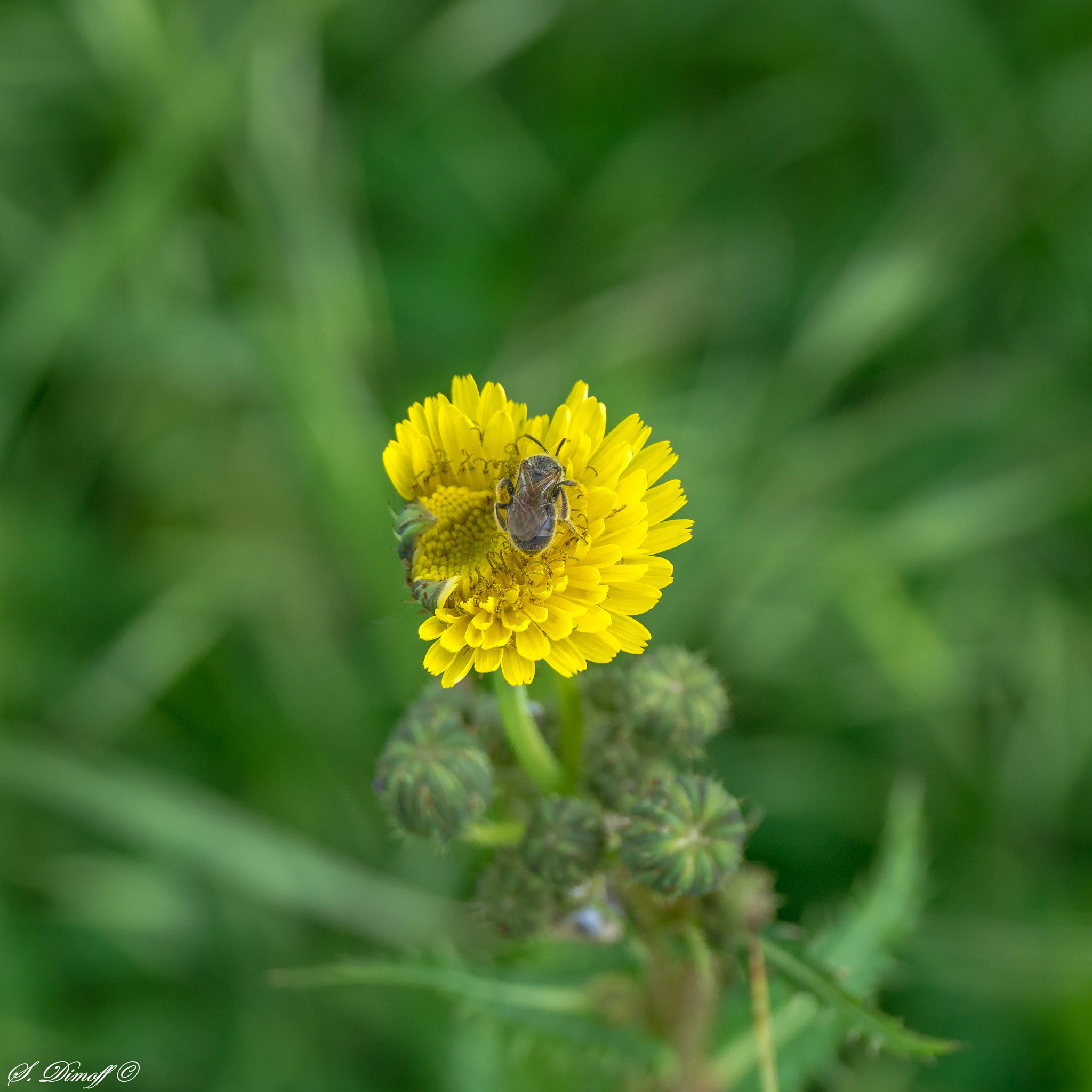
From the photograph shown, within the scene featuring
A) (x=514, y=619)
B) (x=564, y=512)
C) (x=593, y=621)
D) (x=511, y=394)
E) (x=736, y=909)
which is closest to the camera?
(x=593, y=621)

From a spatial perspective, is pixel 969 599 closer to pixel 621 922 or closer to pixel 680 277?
pixel 680 277

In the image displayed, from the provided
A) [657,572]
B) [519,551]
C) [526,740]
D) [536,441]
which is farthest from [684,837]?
[536,441]

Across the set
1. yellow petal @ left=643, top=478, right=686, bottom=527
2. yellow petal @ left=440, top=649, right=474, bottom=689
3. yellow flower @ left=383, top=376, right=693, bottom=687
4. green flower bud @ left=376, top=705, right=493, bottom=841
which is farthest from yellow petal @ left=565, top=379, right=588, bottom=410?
green flower bud @ left=376, top=705, right=493, bottom=841

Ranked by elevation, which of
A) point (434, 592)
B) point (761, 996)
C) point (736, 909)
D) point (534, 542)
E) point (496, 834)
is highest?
point (534, 542)

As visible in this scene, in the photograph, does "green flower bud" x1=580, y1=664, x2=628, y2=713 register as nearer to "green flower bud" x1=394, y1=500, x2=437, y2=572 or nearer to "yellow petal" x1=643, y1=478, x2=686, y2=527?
"yellow petal" x1=643, y1=478, x2=686, y2=527

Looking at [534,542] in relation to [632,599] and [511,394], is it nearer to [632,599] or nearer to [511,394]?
[632,599]

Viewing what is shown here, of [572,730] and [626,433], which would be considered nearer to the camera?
[626,433]

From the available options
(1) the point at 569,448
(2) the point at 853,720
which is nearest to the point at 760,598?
(2) the point at 853,720
